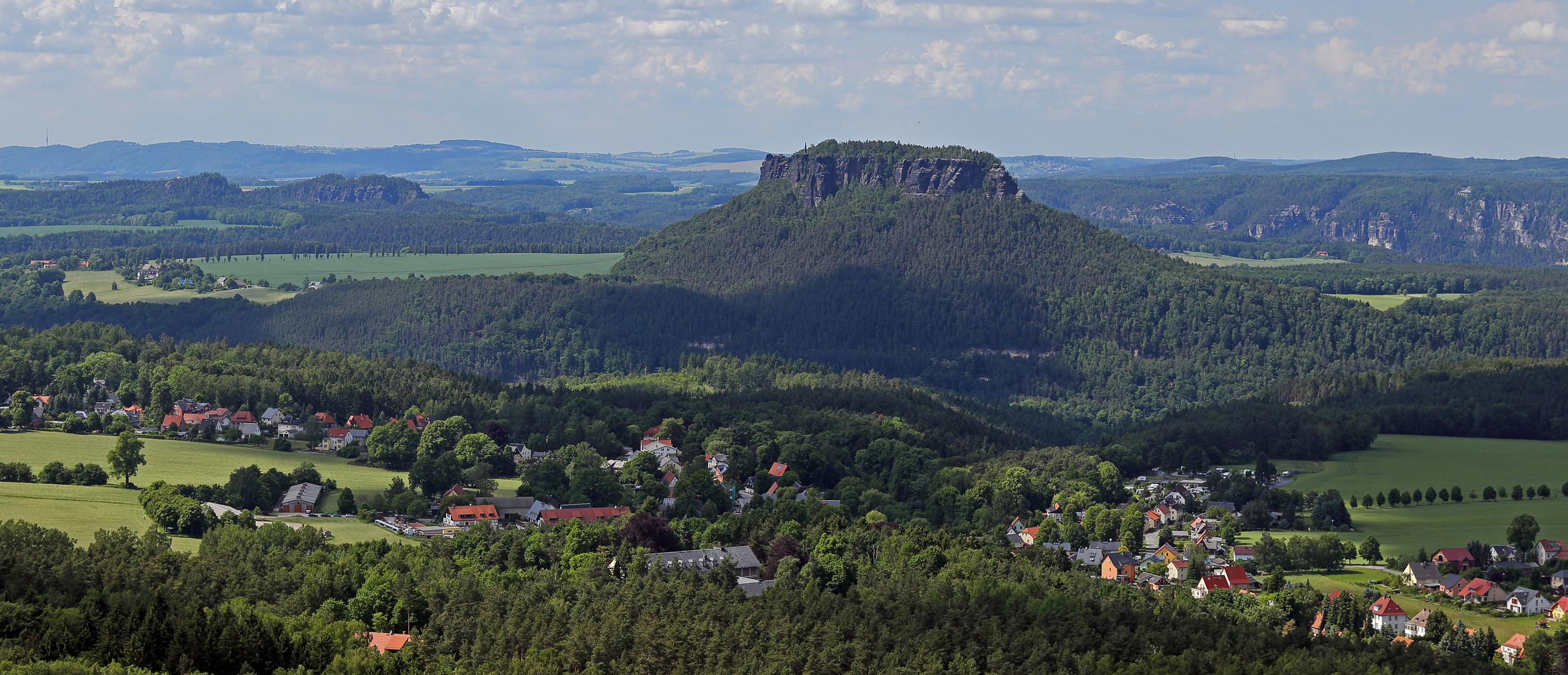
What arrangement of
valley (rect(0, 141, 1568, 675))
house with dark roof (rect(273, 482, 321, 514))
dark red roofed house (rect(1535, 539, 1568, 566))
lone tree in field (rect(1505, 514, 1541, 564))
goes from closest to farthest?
1. valley (rect(0, 141, 1568, 675))
2. dark red roofed house (rect(1535, 539, 1568, 566))
3. lone tree in field (rect(1505, 514, 1541, 564))
4. house with dark roof (rect(273, 482, 321, 514))

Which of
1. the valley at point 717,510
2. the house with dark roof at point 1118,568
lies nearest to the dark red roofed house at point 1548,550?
the valley at point 717,510

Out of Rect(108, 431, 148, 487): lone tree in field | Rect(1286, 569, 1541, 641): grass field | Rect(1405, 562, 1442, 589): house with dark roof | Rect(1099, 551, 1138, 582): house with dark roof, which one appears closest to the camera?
Rect(1286, 569, 1541, 641): grass field

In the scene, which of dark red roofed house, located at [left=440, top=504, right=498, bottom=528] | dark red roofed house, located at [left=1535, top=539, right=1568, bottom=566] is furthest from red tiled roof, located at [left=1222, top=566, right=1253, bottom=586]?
dark red roofed house, located at [left=440, top=504, right=498, bottom=528]

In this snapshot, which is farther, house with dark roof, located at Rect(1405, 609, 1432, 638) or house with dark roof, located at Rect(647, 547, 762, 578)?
house with dark roof, located at Rect(647, 547, 762, 578)

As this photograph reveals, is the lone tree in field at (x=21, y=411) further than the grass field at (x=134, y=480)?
Yes

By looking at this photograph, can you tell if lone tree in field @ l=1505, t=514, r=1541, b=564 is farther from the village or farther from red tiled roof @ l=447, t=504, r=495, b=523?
red tiled roof @ l=447, t=504, r=495, b=523

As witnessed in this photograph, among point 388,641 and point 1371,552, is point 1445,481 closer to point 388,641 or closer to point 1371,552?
point 1371,552

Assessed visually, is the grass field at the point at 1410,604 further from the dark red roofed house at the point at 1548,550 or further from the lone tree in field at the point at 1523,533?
the lone tree in field at the point at 1523,533

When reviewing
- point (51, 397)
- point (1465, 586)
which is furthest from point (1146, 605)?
point (51, 397)
